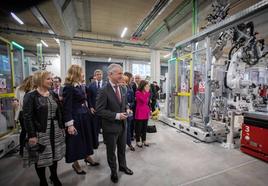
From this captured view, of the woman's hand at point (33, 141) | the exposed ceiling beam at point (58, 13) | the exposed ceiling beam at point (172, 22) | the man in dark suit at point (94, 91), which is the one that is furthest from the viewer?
the exposed ceiling beam at point (172, 22)

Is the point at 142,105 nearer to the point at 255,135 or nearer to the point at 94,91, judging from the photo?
the point at 94,91

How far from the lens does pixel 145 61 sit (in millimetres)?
13828

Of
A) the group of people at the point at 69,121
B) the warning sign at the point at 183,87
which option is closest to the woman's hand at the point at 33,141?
Result: the group of people at the point at 69,121

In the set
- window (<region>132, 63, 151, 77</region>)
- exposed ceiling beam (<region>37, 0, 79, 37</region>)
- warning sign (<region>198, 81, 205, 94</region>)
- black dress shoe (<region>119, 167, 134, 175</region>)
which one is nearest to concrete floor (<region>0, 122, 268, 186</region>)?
black dress shoe (<region>119, 167, 134, 175</region>)

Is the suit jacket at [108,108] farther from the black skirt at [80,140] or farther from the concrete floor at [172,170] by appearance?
the concrete floor at [172,170]

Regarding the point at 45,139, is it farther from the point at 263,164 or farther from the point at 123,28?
the point at 123,28

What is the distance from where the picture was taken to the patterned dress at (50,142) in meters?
1.71

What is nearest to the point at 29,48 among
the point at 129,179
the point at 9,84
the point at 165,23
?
the point at 9,84

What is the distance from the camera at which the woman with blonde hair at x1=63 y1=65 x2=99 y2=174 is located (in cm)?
195

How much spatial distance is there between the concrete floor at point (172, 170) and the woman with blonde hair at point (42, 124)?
64cm

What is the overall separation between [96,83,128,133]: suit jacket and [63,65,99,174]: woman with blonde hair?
0.31 metres


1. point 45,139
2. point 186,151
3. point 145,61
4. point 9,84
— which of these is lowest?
point 186,151

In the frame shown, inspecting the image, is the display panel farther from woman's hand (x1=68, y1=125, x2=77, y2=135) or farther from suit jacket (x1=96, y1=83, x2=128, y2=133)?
suit jacket (x1=96, y1=83, x2=128, y2=133)

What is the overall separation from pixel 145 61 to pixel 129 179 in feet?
40.6
